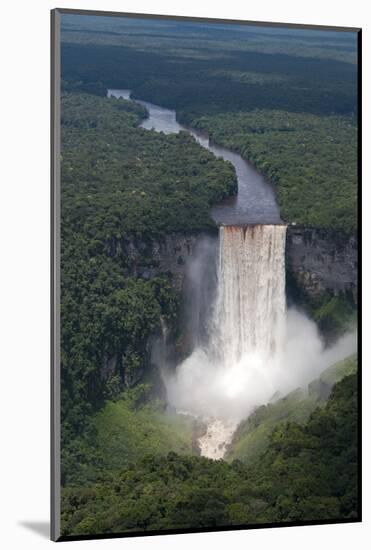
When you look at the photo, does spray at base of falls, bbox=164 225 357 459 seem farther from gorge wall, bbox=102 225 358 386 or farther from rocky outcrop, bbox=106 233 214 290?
rocky outcrop, bbox=106 233 214 290

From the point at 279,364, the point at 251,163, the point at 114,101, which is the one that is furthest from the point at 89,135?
the point at 279,364

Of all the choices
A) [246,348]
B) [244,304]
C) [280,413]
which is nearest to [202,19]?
[244,304]

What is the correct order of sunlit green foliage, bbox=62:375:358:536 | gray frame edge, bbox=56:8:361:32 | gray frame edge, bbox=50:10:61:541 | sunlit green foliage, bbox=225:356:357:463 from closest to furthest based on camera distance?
gray frame edge, bbox=50:10:61:541
gray frame edge, bbox=56:8:361:32
sunlit green foliage, bbox=62:375:358:536
sunlit green foliage, bbox=225:356:357:463

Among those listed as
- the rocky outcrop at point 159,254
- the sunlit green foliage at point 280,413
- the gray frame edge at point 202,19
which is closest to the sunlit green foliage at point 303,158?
the gray frame edge at point 202,19

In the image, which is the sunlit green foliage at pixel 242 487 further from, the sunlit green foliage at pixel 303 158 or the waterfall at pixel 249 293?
the sunlit green foliage at pixel 303 158

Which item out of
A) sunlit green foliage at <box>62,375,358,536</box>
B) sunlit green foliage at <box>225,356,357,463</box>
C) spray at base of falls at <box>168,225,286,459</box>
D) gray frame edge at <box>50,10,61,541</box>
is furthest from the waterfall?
gray frame edge at <box>50,10,61,541</box>

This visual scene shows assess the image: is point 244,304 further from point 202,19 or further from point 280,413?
point 202,19

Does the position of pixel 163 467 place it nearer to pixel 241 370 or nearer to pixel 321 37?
Answer: pixel 241 370
